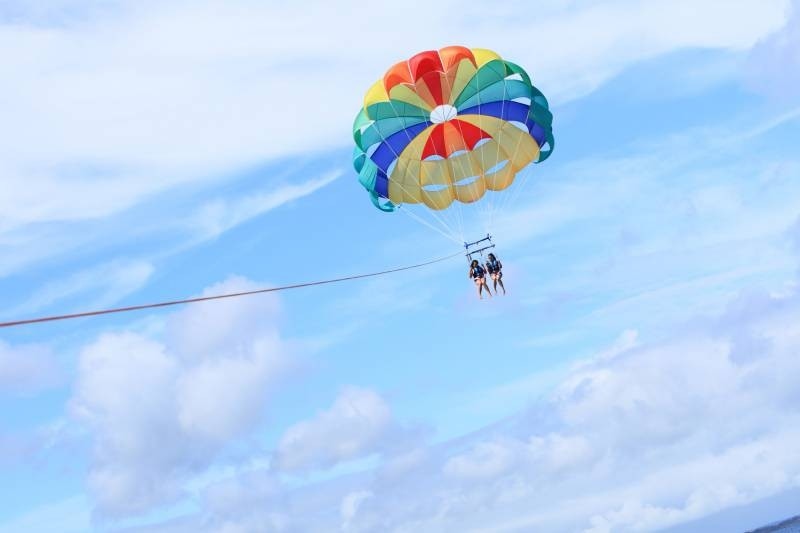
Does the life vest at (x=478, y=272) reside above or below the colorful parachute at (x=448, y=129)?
below

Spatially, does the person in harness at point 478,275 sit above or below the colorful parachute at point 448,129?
below

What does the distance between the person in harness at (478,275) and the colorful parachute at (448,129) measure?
13.3 feet

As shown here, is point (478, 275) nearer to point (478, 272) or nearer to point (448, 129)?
point (478, 272)

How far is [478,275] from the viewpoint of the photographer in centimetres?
3478

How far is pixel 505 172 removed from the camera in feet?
124

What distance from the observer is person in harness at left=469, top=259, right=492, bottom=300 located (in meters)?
34.8

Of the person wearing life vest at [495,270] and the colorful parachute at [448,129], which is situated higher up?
the colorful parachute at [448,129]

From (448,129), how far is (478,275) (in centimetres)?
588

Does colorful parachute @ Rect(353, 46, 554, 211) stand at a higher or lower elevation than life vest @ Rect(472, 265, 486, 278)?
higher

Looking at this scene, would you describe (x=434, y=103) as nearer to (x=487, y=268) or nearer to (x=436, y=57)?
(x=436, y=57)

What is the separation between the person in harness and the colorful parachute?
13.3 ft

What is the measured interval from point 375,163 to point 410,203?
2337 millimetres

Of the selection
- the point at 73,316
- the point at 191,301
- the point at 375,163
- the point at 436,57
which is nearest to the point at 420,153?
the point at 375,163

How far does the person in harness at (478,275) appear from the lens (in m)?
34.8
